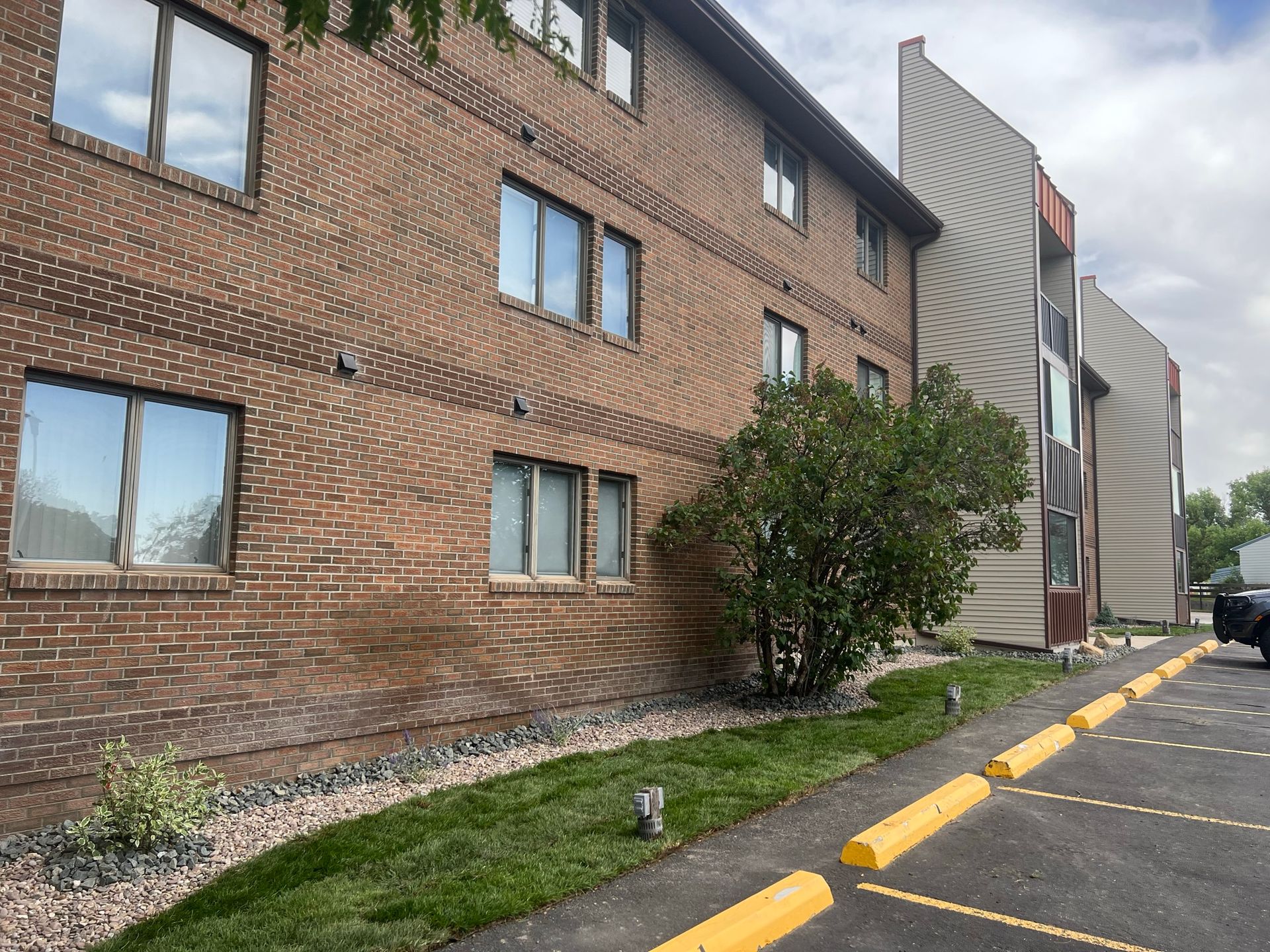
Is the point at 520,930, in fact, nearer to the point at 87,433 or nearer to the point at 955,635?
the point at 87,433

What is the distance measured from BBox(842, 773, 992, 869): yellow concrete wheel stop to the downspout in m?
13.9

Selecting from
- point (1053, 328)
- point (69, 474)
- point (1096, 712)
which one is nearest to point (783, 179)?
point (1053, 328)

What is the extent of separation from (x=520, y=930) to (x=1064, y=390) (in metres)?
20.6

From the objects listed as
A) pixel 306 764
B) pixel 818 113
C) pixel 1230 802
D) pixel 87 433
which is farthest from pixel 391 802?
pixel 818 113

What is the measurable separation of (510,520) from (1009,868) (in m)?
5.75

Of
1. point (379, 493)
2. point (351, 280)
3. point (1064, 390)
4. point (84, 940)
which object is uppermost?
point (1064, 390)

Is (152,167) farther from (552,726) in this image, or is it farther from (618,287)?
(552,726)

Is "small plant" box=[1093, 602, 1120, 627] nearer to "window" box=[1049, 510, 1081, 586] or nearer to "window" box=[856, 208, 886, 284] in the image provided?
"window" box=[1049, 510, 1081, 586]

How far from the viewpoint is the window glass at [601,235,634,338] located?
11.1 metres

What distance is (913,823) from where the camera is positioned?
6.09 meters

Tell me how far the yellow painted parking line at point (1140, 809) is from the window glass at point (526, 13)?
9.11m

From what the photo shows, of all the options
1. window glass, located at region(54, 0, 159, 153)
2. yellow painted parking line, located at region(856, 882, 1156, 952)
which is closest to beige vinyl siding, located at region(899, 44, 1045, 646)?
yellow painted parking line, located at region(856, 882, 1156, 952)

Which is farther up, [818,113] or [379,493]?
[818,113]

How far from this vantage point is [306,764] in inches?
282
